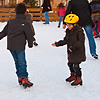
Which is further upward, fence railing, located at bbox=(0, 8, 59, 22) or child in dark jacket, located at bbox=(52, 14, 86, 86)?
child in dark jacket, located at bbox=(52, 14, 86, 86)

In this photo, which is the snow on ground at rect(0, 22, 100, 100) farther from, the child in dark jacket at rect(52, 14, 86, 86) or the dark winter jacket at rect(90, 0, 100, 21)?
the dark winter jacket at rect(90, 0, 100, 21)

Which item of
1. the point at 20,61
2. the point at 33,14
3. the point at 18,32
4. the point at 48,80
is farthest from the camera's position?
the point at 33,14

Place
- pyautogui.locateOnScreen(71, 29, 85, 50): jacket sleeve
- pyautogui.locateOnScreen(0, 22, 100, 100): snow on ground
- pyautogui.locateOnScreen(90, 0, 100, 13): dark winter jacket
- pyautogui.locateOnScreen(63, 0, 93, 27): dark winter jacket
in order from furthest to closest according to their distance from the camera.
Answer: pyautogui.locateOnScreen(90, 0, 100, 13): dark winter jacket, pyautogui.locateOnScreen(63, 0, 93, 27): dark winter jacket, pyautogui.locateOnScreen(71, 29, 85, 50): jacket sleeve, pyautogui.locateOnScreen(0, 22, 100, 100): snow on ground

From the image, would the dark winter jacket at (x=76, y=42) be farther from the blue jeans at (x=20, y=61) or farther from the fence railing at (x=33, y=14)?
the fence railing at (x=33, y=14)

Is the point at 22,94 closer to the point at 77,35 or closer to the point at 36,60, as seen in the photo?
the point at 77,35

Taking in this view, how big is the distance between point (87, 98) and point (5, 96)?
3.88 feet

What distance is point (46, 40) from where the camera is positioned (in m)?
9.72

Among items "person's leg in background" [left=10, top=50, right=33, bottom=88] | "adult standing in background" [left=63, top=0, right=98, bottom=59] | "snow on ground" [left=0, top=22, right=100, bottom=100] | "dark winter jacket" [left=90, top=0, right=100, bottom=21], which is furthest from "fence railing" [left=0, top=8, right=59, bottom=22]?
"person's leg in background" [left=10, top=50, right=33, bottom=88]

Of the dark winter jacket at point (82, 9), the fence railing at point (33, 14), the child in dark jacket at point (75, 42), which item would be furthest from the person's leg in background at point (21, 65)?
the fence railing at point (33, 14)

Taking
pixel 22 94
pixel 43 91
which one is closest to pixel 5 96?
pixel 22 94

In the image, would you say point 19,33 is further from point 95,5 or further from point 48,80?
point 95,5

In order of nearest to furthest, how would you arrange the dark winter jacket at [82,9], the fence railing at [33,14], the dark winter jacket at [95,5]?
1. the dark winter jacket at [82,9]
2. the dark winter jacket at [95,5]
3. the fence railing at [33,14]

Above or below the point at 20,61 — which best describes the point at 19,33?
above

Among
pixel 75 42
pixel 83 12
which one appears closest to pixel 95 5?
pixel 83 12
